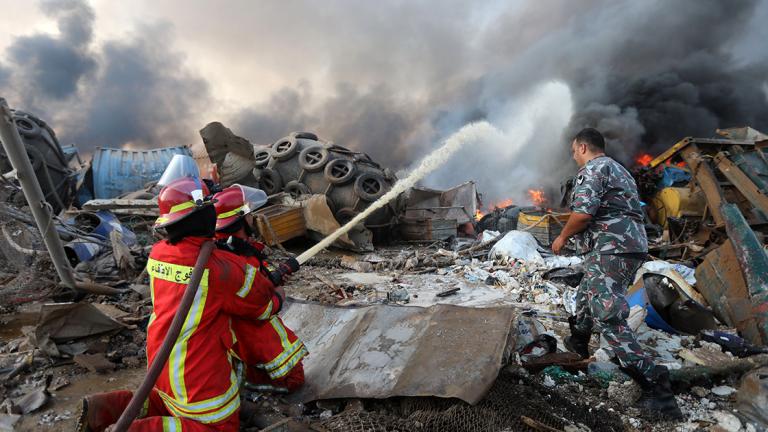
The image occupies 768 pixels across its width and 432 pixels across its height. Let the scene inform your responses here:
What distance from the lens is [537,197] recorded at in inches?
642

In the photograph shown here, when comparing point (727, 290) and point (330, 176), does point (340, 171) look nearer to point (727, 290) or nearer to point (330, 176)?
point (330, 176)

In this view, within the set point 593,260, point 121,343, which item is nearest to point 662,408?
point 593,260

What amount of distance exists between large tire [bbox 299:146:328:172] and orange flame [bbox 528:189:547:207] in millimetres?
8874

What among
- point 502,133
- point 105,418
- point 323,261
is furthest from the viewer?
point 502,133

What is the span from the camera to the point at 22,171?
398cm

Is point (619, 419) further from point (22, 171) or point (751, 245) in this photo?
point (22, 171)

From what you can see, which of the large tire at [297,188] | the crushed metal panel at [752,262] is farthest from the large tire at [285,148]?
the crushed metal panel at [752,262]

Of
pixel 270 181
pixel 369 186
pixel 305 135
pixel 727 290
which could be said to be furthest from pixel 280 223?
pixel 727 290

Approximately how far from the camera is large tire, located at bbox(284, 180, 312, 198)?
10.4 metres

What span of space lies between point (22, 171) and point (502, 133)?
18.3m

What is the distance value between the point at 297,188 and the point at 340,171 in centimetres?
111

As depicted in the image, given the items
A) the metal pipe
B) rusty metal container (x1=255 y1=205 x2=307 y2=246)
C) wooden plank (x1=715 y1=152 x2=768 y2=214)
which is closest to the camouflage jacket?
the metal pipe

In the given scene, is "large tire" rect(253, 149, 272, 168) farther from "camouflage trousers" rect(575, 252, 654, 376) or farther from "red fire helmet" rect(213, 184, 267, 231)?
"camouflage trousers" rect(575, 252, 654, 376)

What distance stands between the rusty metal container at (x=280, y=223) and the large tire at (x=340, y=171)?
1552mm
